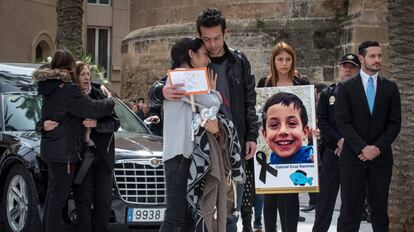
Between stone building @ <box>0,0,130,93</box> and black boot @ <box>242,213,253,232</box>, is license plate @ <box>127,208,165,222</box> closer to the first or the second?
black boot @ <box>242,213,253,232</box>

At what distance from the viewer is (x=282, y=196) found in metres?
7.83

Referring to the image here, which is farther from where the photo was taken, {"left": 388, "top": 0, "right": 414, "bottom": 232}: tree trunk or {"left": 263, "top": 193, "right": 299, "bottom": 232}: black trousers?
{"left": 388, "top": 0, "right": 414, "bottom": 232}: tree trunk

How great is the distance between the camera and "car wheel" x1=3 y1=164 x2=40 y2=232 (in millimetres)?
8156

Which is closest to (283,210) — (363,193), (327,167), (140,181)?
(363,193)

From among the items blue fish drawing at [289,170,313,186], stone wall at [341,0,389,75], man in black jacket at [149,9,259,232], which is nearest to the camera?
man in black jacket at [149,9,259,232]

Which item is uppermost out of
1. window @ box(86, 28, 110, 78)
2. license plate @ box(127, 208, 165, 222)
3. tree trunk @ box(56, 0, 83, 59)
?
window @ box(86, 28, 110, 78)

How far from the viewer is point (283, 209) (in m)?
7.85

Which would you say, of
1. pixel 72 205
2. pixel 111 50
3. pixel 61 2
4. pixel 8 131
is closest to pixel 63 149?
pixel 72 205

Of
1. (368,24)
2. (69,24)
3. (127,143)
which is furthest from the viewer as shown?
(368,24)

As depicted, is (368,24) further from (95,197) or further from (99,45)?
(99,45)

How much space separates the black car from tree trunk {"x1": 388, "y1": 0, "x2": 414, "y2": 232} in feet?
8.35

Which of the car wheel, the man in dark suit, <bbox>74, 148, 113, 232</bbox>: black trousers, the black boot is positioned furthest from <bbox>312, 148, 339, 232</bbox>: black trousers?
the car wheel

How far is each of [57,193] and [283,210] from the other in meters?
2.17

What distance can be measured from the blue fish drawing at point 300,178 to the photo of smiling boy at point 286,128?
0.39 ft
